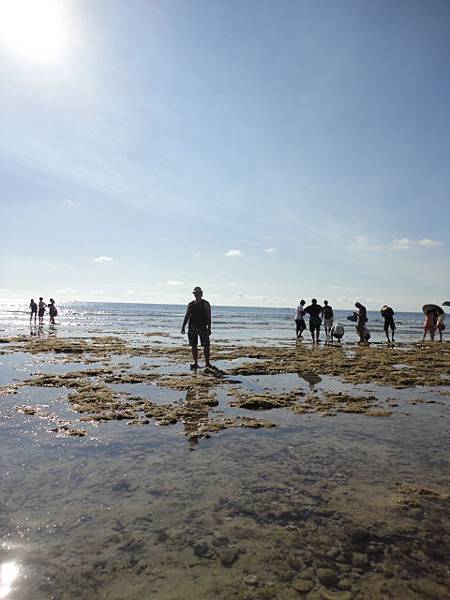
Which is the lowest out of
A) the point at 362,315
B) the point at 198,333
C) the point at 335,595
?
the point at 335,595

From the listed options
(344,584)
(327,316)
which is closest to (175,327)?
(327,316)

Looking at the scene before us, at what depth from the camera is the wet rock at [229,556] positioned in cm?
318

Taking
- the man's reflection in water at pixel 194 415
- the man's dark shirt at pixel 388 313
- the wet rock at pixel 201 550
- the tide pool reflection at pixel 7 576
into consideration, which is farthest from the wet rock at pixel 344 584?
the man's dark shirt at pixel 388 313

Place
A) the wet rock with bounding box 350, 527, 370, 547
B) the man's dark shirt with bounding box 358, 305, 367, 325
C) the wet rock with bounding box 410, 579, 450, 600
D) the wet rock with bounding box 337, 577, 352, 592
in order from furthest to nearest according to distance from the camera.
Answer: the man's dark shirt with bounding box 358, 305, 367, 325 → the wet rock with bounding box 350, 527, 370, 547 → the wet rock with bounding box 337, 577, 352, 592 → the wet rock with bounding box 410, 579, 450, 600

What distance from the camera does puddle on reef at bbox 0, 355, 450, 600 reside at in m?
2.97

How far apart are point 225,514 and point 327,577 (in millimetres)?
1167

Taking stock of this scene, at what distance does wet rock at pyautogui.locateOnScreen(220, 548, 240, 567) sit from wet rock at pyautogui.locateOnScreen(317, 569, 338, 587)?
2.15 feet

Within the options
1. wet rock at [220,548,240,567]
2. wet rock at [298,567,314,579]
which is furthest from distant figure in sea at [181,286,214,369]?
wet rock at [298,567,314,579]

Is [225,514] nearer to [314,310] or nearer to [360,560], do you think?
[360,560]

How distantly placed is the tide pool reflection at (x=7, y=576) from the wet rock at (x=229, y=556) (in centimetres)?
155

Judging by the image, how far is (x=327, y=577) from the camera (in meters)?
3.03

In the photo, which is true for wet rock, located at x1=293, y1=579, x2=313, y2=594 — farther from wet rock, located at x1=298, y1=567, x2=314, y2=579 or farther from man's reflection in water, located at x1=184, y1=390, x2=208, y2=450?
man's reflection in water, located at x1=184, y1=390, x2=208, y2=450

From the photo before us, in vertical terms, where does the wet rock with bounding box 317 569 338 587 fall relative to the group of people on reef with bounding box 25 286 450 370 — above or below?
below

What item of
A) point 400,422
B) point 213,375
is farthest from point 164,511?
point 213,375
